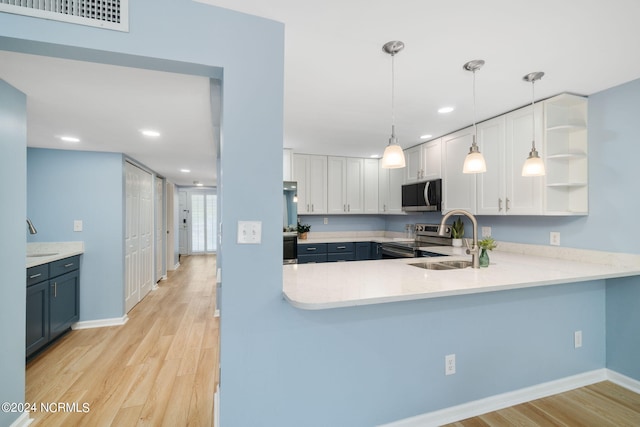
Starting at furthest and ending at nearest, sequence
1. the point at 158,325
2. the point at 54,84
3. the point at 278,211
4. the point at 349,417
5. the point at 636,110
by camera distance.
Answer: the point at 158,325 → the point at 636,110 → the point at 54,84 → the point at 349,417 → the point at 278,211

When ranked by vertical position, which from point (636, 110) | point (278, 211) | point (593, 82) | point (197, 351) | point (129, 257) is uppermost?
point (593, 82)

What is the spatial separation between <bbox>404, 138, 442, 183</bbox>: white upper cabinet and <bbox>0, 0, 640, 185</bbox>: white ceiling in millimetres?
673

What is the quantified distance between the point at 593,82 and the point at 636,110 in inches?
13.9

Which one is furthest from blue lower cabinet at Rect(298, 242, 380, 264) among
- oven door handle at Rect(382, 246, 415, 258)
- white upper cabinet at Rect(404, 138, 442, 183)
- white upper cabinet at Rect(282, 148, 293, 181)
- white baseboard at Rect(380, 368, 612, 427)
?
white baseboard at Rect(380, 368, 612, 427)

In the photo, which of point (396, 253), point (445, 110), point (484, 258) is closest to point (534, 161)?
point (484, 258)

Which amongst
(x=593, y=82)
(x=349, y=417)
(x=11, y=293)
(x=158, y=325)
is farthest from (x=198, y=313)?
(x=593, y=82)

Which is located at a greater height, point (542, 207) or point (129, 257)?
point (542, 207)

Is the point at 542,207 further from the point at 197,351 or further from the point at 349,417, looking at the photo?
the point at 197,351

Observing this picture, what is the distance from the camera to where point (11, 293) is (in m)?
1.75

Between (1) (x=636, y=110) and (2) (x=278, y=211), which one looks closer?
(2) (x=278, y=211)

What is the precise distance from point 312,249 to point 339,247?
44 centimetres

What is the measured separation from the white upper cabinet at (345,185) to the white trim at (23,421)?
3.68 m

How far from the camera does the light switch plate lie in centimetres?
145

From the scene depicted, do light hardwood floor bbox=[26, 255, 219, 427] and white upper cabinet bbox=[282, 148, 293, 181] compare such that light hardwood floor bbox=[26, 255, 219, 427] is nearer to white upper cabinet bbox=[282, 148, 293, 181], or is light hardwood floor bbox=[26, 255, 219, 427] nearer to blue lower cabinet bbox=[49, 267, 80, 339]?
blue lower cabinet bbox=[49, 267, 80, 339]
